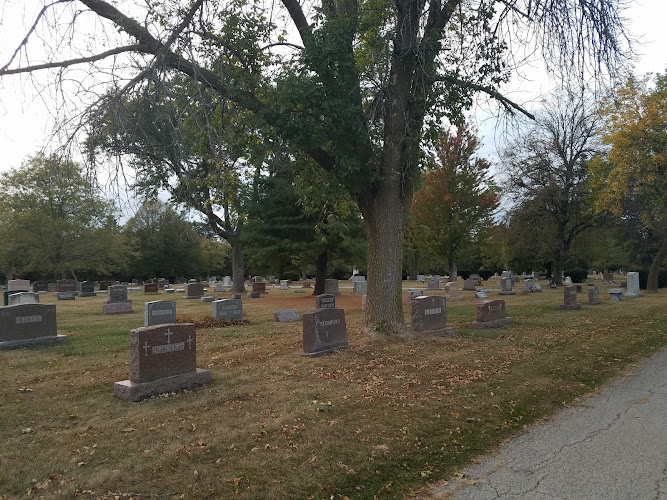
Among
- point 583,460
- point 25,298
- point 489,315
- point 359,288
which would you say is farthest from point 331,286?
point 583,460

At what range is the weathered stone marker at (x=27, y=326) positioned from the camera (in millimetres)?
9938

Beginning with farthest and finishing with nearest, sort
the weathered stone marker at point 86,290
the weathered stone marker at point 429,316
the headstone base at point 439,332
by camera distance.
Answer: the weathered stone marker at point 86,290
the weathered stone marker at point 429,316
the headstone base at point 439,332

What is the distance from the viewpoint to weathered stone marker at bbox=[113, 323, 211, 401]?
6062 mm

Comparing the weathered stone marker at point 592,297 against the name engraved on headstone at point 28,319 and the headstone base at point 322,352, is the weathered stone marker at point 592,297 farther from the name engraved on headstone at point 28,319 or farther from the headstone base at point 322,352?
the name engraved on headstone at point 28,319

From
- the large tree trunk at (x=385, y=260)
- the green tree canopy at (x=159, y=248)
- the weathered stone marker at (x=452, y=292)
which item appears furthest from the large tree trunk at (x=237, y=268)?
the green tree canopy at (x=159, y=248)

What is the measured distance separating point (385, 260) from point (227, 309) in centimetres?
703

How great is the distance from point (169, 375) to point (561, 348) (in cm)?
775

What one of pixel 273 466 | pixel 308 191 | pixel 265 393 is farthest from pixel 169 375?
pixel 308 191

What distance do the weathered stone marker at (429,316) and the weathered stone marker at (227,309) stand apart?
21.7 ft

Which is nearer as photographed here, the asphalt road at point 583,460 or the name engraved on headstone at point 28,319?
the asphalt road at point 583,460

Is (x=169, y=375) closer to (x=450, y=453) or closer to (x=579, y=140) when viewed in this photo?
(x=450, y=453)

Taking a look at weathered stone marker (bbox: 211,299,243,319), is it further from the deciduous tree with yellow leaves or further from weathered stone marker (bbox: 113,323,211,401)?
the deciduous tree with yellow leaves

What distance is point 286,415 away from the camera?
5266 mm

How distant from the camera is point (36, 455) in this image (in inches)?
168
